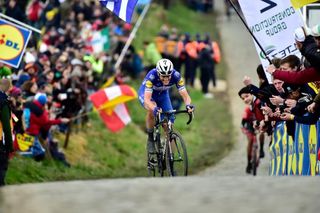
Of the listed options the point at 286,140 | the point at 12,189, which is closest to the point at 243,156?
the point at 286,140

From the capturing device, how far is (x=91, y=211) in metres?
9.34

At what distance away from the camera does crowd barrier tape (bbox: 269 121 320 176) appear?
50.9 feet

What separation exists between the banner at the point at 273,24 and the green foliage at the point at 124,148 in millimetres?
5026

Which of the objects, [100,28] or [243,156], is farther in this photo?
[100,28]

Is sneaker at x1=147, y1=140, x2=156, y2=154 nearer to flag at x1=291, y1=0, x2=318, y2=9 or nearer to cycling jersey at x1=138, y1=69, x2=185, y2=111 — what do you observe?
cycling jersey at x1=138, y1=69, x2=185, y2=111

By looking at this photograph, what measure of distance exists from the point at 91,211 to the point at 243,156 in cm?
1661

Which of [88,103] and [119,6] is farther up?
[119,6]

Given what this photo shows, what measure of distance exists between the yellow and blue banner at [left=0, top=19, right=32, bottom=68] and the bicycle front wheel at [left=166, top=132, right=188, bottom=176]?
14.6 ft

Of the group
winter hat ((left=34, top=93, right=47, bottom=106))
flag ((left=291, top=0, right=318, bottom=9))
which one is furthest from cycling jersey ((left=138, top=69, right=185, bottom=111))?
winter hat ((left=34, top=93, right=47, bottom=106))

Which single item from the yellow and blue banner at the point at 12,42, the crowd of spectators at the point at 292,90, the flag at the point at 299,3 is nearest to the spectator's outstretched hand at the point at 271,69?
the crowd of spectators at the point at 292,90

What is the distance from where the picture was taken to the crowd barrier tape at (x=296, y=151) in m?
15.5

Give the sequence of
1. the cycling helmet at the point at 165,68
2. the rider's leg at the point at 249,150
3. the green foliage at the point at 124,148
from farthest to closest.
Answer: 1. the rider's leg at the point at 249,150
2. the green foliage at the point at 124,148
3. the cycling helmet at the point at 165,68

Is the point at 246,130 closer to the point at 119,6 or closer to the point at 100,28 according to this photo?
the point at 119,6

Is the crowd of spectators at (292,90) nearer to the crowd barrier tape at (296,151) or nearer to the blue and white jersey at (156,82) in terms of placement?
the crowd barrier tape at (296,151)
